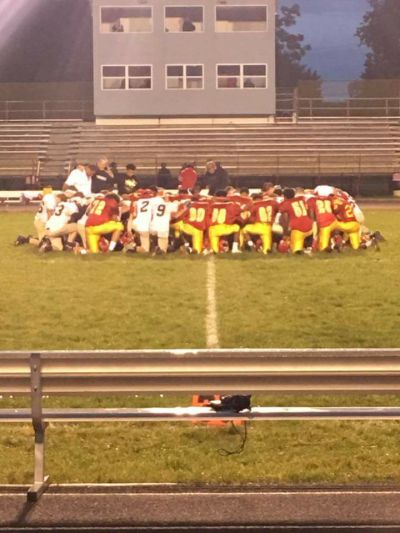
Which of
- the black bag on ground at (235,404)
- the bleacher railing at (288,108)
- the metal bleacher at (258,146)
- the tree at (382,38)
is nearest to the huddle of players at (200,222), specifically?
the black bag on ground at (235,404)

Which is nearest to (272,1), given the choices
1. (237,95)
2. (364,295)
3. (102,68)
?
(237,95)

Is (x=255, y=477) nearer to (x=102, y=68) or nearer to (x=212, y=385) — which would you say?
(x=212, y=385)

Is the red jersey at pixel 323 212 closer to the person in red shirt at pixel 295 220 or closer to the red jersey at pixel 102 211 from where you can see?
the person in red shirt at pixel 295 220

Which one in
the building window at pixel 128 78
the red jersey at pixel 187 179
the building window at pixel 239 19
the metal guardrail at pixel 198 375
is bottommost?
the metal guardrail at pixel 198 375

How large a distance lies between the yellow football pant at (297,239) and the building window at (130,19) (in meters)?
28.7

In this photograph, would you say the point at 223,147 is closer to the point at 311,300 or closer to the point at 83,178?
the point at 83,178

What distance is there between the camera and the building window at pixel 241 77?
44656mm

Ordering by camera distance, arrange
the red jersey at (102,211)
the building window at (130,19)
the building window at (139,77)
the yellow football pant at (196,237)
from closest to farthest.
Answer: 1. the red jersey at (102,211)
2. the yellow football pant at (196,237)
3. the building window at (139,77)
4. the building window at (130,19)

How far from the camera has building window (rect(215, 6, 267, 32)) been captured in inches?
1772

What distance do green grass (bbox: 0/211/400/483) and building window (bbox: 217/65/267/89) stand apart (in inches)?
918

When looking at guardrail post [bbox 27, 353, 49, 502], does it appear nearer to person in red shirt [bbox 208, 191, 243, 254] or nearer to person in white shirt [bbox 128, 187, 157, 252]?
person in white shirt [bbox 128, 187, 157, 252]

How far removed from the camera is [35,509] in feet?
17.3

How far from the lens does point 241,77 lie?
44.9 m

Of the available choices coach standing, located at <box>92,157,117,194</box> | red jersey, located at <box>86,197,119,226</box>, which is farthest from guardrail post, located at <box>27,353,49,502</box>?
coach standing, located at <box>92,157,117,194</box>
